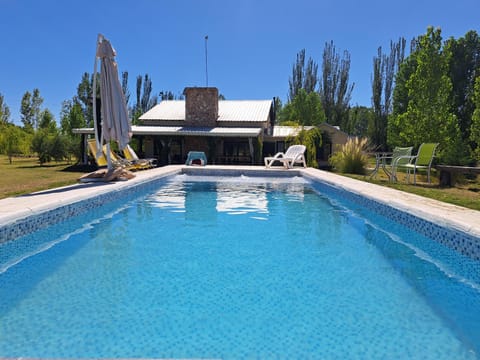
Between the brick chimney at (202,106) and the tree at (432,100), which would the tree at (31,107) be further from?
the tree at (432,100)

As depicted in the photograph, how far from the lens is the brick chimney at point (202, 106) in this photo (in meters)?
21.7

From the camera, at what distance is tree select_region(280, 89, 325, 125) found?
3344 centimetres

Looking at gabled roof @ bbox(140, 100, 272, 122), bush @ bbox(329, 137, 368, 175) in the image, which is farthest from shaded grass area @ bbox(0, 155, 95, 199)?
bush @ bbox(329, 137, 368, 175)

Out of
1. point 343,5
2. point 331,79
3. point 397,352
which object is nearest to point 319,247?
point 397,352

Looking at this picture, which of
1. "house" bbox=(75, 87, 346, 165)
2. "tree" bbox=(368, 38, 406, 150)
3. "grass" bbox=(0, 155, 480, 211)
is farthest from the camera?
"tree" bbox=(368, 38, 406, 150)

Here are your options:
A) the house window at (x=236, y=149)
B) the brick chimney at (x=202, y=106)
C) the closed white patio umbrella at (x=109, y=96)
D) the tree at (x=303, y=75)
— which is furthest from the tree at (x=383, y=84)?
the closed white patio umbrella at (x=109, y=96)

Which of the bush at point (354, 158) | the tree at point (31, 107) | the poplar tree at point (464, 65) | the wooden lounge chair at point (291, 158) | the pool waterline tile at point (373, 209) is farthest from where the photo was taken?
the tree at point (31, 107)

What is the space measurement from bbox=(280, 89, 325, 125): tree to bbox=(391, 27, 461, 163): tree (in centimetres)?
1564

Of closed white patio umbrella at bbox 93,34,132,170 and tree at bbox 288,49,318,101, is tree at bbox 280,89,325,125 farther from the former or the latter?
closed white patio umbrella at bbox 93,34,132,170

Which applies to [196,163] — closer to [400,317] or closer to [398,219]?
[398,219]

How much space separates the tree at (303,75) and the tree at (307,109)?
1599 mm

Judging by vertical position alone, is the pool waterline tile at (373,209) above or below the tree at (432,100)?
below

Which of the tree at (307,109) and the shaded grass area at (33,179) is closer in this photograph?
the shaded grass area at (33,179)

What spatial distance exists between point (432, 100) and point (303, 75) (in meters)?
20.5
